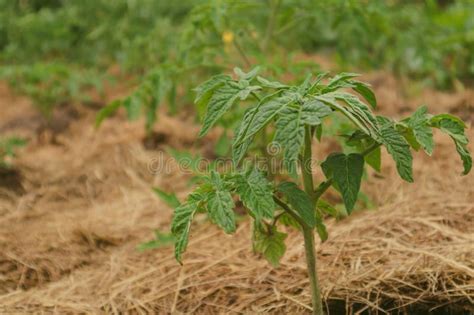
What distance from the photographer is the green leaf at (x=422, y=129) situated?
1.33 m

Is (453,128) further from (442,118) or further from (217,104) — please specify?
(217,104)

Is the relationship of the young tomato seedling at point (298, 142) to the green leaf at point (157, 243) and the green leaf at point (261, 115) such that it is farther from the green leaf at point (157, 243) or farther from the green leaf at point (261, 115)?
the green leaf at point (157, 243)

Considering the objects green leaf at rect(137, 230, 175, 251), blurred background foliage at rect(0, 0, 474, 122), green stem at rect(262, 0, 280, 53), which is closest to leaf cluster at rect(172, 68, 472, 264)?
green leaf at rect(137, 230, 175, 251)

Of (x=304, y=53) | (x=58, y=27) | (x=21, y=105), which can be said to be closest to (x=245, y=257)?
(x=58, y=27)

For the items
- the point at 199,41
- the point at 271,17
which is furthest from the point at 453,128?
the point at 199,41

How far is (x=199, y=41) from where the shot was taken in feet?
8.72

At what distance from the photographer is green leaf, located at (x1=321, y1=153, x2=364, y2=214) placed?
1301mm

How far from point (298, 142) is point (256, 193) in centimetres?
20

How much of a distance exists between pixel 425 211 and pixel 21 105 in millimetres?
3457

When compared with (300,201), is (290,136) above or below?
above

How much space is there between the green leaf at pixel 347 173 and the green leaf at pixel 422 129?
0.14 meters

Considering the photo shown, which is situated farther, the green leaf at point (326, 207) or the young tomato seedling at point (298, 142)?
the green leaf at point (326, 207)

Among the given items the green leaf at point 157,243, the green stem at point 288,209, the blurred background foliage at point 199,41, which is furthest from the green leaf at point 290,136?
the blurred background foliage at point 199,41

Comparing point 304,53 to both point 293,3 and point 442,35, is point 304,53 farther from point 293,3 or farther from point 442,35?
point 293,3
